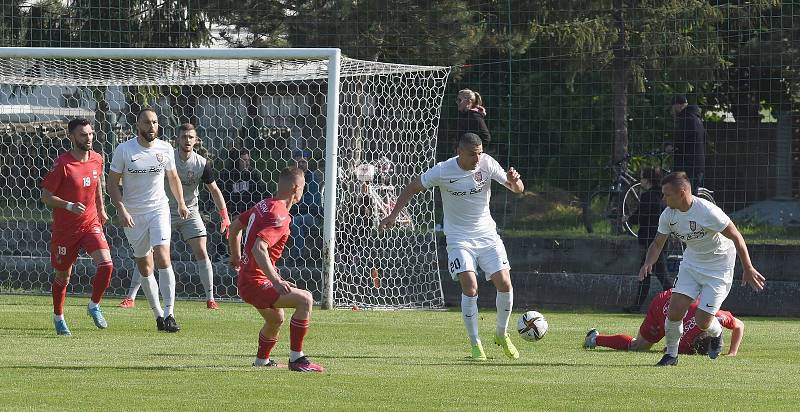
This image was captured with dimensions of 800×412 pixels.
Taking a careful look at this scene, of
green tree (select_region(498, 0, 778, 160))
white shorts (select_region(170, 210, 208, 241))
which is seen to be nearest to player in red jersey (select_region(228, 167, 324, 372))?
white shorts (select_region(170, 210, 208, 241))

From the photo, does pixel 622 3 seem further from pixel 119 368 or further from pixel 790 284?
pixel 119 368

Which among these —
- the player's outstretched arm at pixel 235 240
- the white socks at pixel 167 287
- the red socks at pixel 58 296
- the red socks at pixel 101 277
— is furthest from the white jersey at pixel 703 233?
the red socks at pixel 58 296

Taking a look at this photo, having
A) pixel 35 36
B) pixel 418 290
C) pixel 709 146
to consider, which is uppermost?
pixel 35 36

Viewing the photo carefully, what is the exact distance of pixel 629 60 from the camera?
19.9m

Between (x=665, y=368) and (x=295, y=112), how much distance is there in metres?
10.5

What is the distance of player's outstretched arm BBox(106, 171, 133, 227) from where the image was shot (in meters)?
12.2

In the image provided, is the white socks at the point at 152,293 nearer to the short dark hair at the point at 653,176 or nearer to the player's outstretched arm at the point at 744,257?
the player's outstretched arm at the point at 744,257

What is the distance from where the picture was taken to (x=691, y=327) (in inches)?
450

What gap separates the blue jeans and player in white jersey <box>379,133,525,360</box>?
23.6ft

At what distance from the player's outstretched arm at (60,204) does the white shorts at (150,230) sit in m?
0.65

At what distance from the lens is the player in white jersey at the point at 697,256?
10.5 m

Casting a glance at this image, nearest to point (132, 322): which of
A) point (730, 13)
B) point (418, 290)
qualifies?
point (418, 290)

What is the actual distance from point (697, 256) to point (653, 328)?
3.46ft

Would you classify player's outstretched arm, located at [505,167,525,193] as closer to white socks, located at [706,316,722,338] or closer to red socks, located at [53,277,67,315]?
white socks, located at [706,316,722,338]
